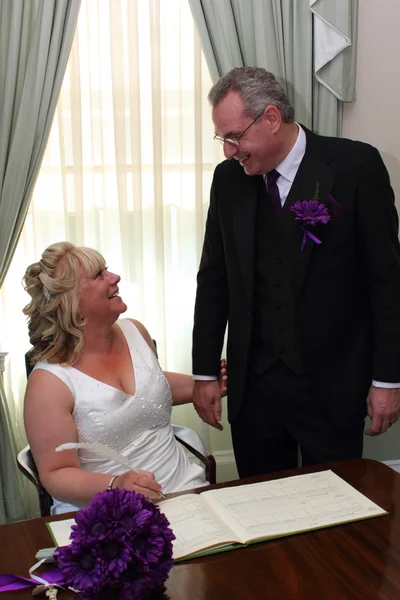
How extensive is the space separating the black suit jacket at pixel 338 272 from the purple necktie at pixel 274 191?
0.11 ft

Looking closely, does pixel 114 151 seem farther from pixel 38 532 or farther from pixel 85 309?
pixel 38 532

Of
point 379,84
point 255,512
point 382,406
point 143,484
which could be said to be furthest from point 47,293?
point 379,84

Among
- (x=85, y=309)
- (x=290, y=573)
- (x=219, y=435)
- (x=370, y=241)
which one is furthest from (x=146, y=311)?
(x=290, y=573)

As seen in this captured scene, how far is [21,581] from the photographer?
1.39 metres

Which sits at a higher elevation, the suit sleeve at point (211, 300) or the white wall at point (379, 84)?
the white wall at point (379, 84)

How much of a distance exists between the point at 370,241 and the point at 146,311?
60.6 inches

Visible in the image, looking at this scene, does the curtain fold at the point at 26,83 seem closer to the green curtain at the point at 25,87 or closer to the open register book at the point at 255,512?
the green curtain at the point at 25,87

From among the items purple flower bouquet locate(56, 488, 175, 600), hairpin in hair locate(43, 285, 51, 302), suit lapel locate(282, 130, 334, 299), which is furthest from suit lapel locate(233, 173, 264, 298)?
purple flower bouquet locate(56, 488, 175, 600)

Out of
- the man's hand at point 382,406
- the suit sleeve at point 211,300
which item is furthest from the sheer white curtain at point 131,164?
the man's hand at point 382,406

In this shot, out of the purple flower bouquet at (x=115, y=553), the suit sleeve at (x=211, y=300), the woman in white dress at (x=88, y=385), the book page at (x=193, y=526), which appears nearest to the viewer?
the purple flower bouquet at (x=115, y=553)

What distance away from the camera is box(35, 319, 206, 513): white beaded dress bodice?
7.09ft

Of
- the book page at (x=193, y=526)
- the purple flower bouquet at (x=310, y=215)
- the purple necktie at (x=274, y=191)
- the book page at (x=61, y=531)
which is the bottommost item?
the book page at (x=61, y=531)

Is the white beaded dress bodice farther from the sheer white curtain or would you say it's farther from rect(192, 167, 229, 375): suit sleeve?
the sheer white curtain

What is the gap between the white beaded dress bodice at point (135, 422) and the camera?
216 cm
